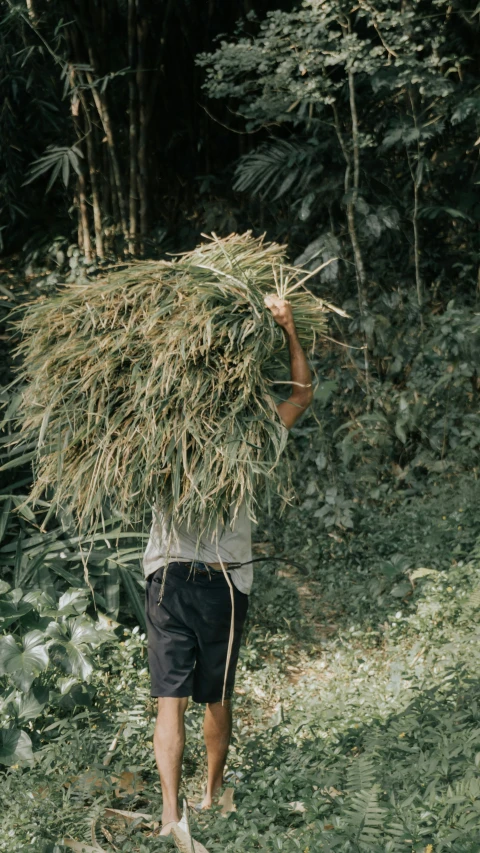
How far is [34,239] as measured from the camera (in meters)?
8.62

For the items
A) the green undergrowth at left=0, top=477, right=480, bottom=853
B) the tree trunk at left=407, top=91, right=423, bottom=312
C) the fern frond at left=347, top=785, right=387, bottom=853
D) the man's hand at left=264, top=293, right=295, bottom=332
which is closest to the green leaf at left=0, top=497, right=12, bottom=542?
the green undergrowth at left=0, top=477, right=480, bottom=853

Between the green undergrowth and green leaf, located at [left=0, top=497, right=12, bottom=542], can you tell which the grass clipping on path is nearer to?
the green undergrowth

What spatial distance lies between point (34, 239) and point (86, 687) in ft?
20.8

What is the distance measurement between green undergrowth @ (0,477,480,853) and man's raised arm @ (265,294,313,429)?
3.27 feet

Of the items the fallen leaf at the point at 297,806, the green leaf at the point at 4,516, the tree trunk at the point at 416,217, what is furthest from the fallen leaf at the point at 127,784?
the tree trunk at the point at 416,217

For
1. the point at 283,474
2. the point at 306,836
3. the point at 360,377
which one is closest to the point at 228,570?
the point at 283,474

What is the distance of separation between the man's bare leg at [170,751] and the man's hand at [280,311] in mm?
1156

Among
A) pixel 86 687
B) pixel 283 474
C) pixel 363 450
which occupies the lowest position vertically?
pixel 363 450

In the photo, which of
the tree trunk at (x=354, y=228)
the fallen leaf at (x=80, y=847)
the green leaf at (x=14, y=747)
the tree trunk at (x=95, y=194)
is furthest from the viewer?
the tree trunk at (x=95, y=194)

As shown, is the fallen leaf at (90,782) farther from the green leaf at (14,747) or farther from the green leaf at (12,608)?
the green leaf at (12,608)

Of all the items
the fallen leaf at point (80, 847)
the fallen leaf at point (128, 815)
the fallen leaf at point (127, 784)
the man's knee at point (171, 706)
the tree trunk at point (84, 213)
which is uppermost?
the man's knee at point (171, 706)

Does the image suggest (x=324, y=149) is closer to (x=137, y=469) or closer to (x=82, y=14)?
(x=82, y=14)

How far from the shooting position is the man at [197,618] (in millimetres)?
2537

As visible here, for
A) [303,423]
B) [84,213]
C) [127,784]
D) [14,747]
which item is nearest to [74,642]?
[14,747]
